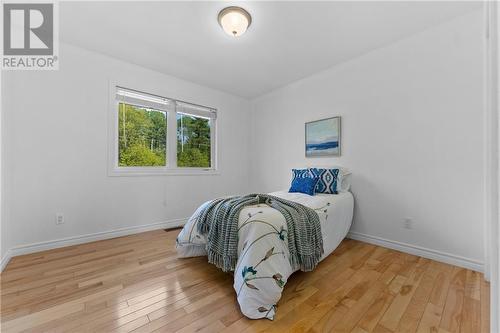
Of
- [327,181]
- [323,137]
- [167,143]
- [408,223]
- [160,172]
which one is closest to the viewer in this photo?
[408,223]

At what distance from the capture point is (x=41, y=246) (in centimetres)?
234

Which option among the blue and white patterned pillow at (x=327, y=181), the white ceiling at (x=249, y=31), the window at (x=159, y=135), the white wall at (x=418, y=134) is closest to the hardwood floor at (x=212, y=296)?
the white wall at (x=418, y=134)

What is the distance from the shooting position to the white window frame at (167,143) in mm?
2807

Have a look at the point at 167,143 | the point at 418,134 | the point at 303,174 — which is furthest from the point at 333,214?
the point at 167,143

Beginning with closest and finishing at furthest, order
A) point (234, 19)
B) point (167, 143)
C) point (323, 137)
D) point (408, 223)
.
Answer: point (234, 19)
point (408, 223)
point (323, 137)
point (167, 143)

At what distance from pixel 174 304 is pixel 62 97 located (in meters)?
2.66

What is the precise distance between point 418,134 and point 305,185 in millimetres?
1338

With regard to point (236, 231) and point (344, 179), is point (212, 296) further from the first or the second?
point (344, 179)

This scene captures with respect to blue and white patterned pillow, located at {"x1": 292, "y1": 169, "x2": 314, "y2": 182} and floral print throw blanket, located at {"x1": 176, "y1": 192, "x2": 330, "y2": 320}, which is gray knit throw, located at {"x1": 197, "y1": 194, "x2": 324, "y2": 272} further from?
blue and white patterned pillow, located at {"x1": 292, "y1": 169, "x2": 314, "y2": 182}

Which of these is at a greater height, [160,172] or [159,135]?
[159,135]

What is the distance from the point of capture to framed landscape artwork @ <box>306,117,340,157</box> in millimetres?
2951

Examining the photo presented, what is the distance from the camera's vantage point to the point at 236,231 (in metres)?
1.66

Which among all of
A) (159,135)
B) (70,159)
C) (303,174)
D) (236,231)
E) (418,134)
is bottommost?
(236,231)

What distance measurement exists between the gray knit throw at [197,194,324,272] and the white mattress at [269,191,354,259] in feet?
0.65
